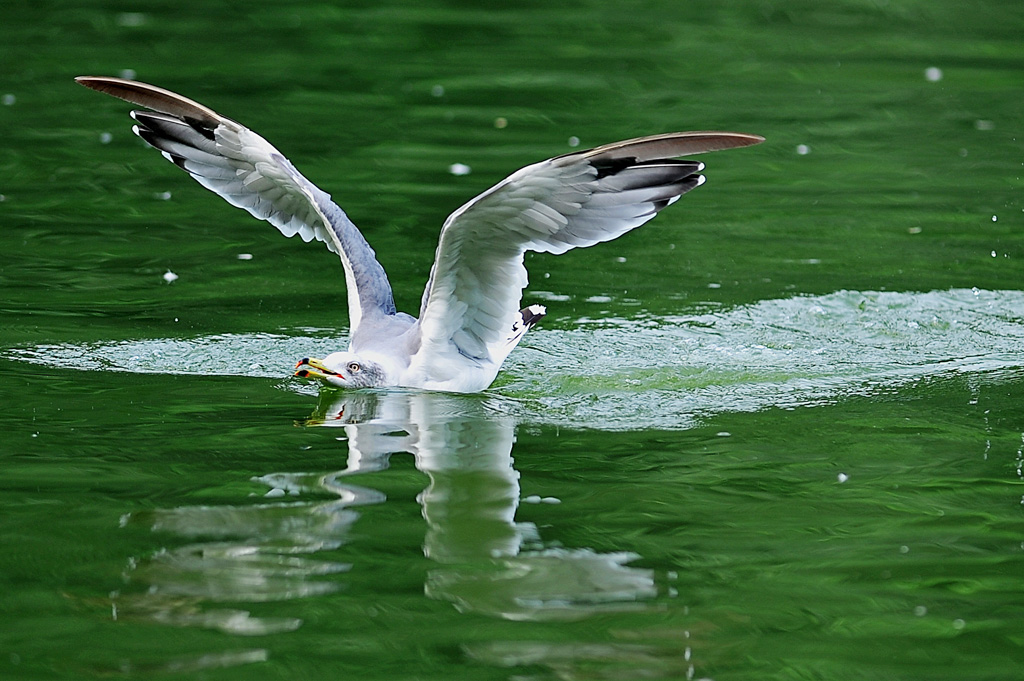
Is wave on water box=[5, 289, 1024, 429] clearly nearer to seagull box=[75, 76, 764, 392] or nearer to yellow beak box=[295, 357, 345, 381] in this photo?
seagull box=[75, 76, 764, 392]

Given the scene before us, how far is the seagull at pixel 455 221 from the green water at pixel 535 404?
0.23m

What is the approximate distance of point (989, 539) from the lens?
5496 mm

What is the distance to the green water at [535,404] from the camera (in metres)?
4.70

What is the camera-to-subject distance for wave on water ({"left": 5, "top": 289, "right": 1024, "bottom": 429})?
7387mm

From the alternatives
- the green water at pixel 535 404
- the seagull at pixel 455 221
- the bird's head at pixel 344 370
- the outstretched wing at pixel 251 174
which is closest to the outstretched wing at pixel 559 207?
the seagull at pixel 455 221

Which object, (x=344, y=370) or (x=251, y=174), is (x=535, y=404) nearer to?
(x=344, y=370)

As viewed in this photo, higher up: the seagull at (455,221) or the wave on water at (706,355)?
the seagull at (455,221)

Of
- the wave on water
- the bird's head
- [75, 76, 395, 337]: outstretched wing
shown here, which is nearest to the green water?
the wave on water

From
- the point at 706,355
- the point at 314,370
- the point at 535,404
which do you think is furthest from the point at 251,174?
the point at 706,355

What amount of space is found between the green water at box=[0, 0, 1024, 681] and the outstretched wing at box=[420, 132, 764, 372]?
628 mm

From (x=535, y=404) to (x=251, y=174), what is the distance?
1.79 m

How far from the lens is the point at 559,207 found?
651cm

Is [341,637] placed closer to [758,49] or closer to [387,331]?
[387,331]

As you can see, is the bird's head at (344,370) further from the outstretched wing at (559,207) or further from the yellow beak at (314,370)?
the outstretched wing at (559,207)
